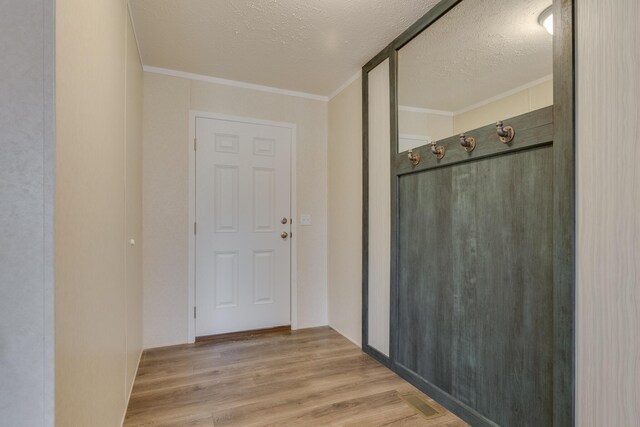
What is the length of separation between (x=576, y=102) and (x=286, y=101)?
2.42 m

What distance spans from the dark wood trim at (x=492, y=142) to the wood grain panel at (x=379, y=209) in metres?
0.30

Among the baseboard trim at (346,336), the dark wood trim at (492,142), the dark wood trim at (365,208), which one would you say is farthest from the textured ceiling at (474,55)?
the baseboard trim at (346,336)

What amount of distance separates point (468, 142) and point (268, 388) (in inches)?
75.4

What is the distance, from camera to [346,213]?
119 inches

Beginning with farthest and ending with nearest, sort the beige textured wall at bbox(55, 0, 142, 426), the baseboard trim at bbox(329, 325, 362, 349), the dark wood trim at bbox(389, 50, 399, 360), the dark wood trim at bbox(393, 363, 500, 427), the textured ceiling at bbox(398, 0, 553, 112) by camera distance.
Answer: the baseboard trim at bbox(329, 325, 362, 349)
the dark wood trim at bbox(389, 50, 399, 360)
the dark wood trim at bbox(393, 363, 500, 427)
the textured ceiling at bbox(398, 0, 553, 112)
the beige textured wall at bbox(55, 0, 142, 426)

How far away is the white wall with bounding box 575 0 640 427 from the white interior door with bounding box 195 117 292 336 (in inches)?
92.4

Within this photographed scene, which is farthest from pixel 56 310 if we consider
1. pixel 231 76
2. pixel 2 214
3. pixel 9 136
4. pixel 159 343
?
pixel 231 76

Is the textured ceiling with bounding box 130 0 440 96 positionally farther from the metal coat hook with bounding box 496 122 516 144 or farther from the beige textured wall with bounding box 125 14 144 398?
Answer: the metal coat hook with bounding box 496 122 516 144

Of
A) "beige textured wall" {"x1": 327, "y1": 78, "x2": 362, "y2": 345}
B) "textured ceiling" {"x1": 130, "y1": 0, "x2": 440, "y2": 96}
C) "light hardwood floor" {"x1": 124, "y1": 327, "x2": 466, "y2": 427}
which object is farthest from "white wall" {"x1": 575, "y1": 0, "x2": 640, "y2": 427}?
"beige textured wall" {"x1": 327, "y1": 78, "x2": 362, "y2": 345}

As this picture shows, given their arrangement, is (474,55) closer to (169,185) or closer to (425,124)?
(425,124)

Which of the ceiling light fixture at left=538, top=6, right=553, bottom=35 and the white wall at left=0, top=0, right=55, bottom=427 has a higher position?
the ceiling light fixture at left=538, top=6, right=553, bottom=35

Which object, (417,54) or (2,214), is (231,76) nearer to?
(417,54)

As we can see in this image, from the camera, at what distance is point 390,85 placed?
7.72 ft

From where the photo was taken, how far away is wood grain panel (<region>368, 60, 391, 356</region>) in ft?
7.97
